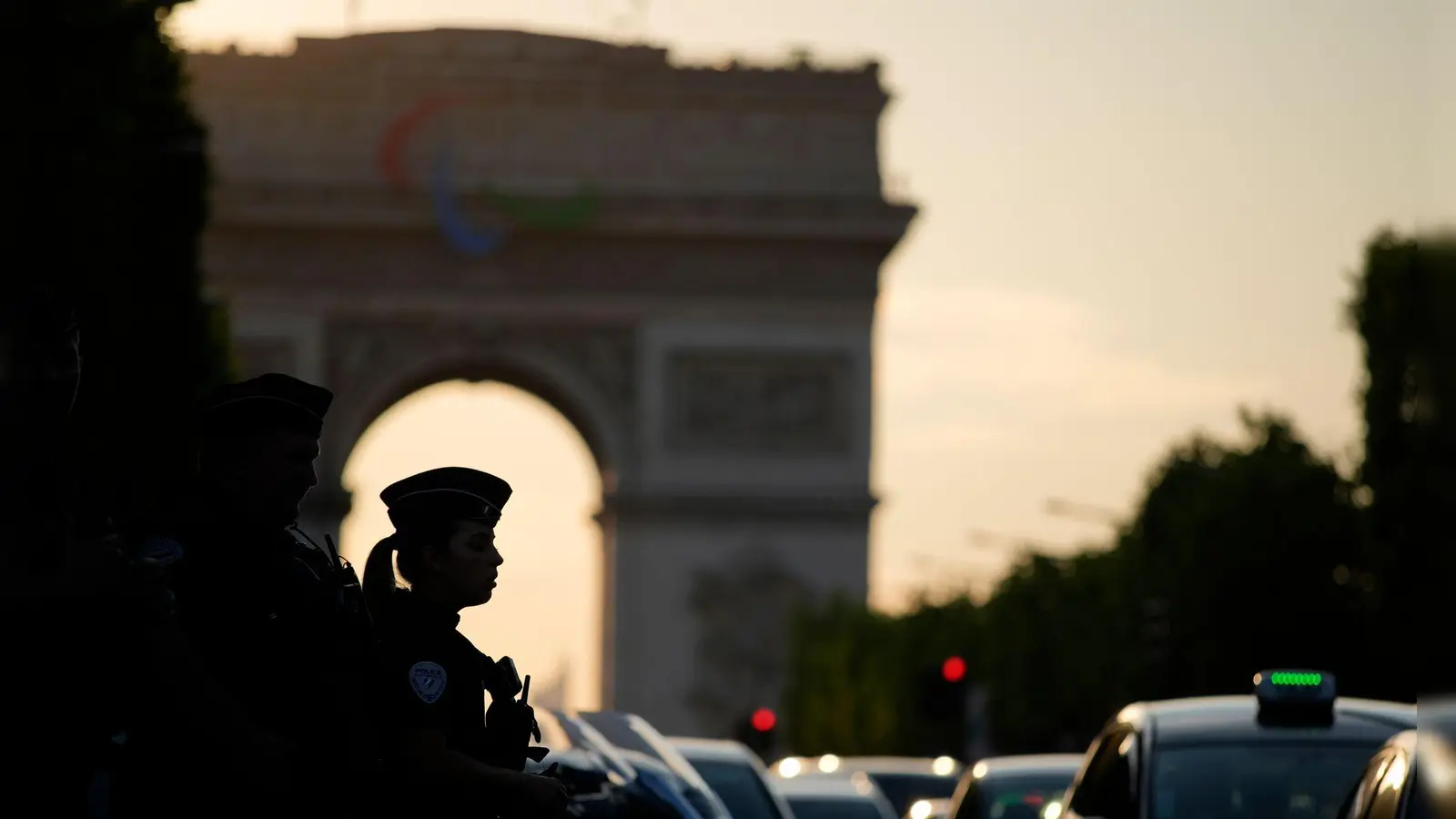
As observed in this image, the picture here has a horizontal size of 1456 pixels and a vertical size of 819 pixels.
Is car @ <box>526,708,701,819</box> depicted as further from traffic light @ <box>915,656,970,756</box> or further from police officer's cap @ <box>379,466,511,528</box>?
traffic light @ <box>915,656,970,756</box>

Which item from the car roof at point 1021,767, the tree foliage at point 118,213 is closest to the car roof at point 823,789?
the car roof at point 1021,767

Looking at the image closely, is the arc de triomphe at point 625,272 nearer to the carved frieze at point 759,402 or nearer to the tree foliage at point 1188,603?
the carved frieze at point 759,402

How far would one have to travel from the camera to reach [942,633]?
200 ft

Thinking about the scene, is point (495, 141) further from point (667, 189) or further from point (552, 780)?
point (552, 780)

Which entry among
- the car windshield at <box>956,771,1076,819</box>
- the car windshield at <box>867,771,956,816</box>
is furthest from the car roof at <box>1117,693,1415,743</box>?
the car windshield at <box>867,771,956,816</box>

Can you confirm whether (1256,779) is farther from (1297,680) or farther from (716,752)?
(716,752)

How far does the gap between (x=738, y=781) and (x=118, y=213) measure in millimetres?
12693

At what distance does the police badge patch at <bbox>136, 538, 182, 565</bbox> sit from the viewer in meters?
3.85

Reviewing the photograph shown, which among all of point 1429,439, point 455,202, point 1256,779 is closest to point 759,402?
point 455,202

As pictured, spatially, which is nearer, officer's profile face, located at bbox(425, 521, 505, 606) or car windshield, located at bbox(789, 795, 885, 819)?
officer's profile face, located at bbox(425, 521, 505, 606)

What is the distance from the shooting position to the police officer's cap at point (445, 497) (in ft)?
17.2

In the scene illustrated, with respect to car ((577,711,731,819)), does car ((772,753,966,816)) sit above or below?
above

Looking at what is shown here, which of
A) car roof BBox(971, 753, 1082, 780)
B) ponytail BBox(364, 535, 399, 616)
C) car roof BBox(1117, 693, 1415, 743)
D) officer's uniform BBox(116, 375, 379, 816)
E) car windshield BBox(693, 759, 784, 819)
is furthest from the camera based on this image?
car roof BBox(971, 753, 1082, 780)

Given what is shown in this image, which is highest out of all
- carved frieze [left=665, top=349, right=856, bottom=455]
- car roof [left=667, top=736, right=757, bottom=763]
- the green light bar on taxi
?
carved frieze [left=665, top=349, right=856, bottom=455]
